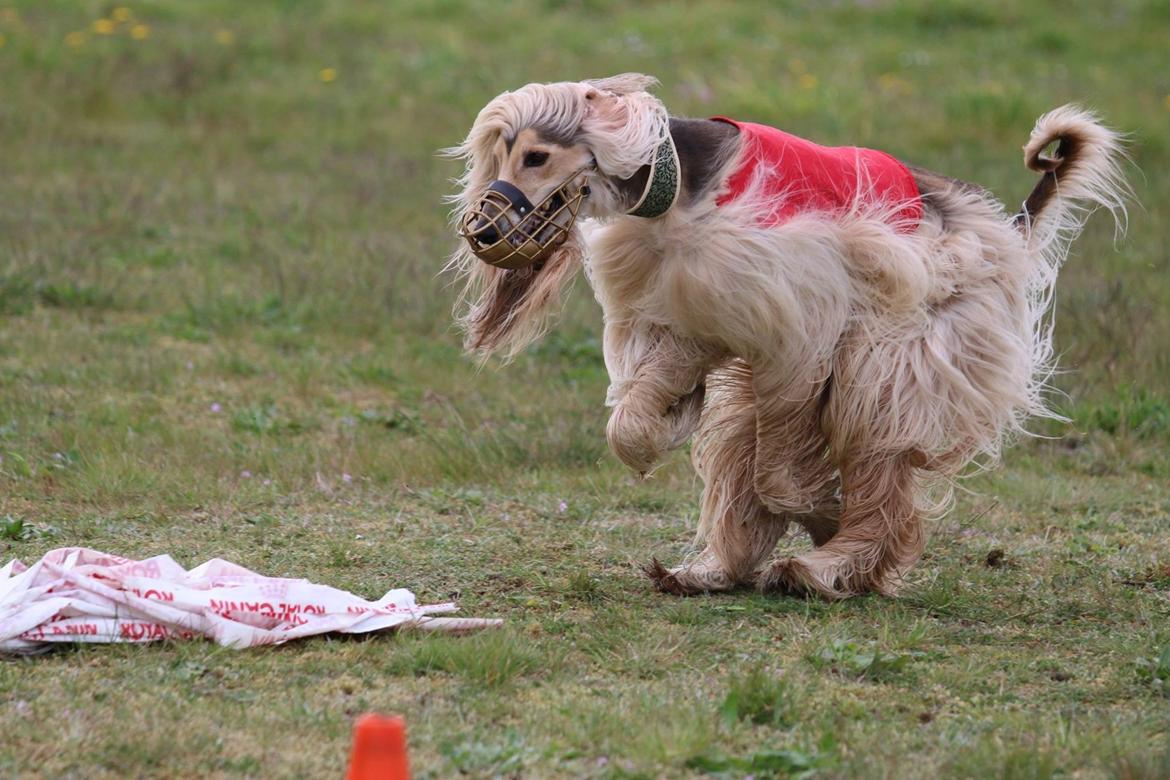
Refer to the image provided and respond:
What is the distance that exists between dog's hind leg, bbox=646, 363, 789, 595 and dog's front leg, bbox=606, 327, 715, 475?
250 mm

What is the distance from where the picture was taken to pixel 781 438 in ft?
14.2

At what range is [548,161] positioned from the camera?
380 centimetres

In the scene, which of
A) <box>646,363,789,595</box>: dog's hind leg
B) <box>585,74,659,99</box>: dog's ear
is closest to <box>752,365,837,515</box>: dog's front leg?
<box>646,363,789,595</box>: dog's hind leg

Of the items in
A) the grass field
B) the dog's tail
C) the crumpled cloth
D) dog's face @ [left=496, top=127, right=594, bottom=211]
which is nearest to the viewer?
the grass field

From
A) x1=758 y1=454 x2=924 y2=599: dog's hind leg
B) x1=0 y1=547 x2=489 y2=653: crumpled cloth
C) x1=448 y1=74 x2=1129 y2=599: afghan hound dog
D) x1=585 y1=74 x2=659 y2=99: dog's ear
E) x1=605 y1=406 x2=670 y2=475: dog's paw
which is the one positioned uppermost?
x1=585 y1=74 x2=659 y2=99: dog's ear

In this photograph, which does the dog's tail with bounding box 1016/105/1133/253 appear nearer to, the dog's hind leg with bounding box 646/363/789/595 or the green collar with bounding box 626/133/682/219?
the dog's hind leg with bounding box 646/363/789/595

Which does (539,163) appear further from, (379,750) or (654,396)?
(379,750)

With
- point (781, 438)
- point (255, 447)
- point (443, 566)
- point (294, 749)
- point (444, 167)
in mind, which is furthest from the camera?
point (444, 167)

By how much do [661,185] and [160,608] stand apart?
5.50ft

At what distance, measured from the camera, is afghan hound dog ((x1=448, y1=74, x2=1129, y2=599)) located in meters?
3.87

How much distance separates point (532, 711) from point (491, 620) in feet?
1.96

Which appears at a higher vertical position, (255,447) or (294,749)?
(294,749)

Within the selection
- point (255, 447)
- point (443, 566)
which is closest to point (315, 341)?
point (255, 447)

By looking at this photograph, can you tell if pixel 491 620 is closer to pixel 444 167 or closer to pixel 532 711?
pixel 532 711
